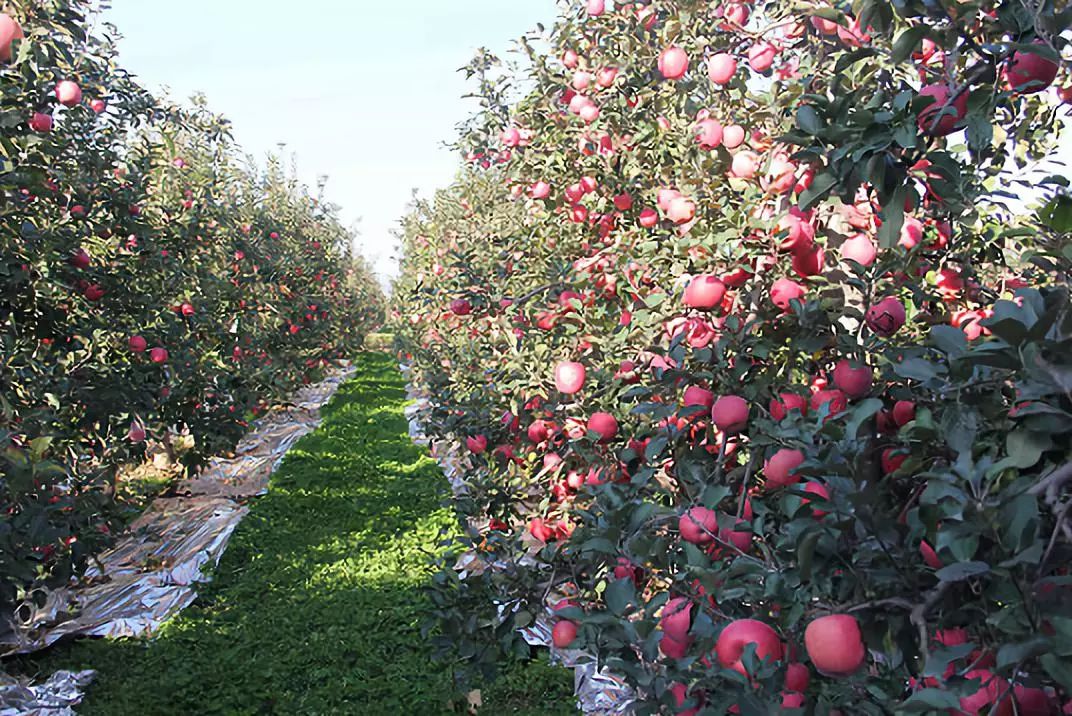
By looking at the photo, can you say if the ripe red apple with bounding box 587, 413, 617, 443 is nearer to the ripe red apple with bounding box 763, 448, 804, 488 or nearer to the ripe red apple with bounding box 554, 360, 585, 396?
the ripe red apple with bounding box 554, 360, 585, 396

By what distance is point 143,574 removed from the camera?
5602mm

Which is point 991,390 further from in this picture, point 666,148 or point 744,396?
point 666,148

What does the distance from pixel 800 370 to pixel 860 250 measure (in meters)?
0.44

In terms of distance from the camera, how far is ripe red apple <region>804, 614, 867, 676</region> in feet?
4.36

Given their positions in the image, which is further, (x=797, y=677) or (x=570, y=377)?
(x=570, y=377)

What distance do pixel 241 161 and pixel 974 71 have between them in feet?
51.2

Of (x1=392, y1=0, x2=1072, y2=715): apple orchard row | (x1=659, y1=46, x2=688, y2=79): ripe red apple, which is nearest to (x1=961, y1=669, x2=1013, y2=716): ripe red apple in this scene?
(x1=392, y1=0, x2=1072, y2=715): apple orchard row

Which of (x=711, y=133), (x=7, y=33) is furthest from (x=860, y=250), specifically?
(x=7, y=33)

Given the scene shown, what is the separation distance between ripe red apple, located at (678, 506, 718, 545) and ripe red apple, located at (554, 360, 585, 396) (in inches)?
56.8

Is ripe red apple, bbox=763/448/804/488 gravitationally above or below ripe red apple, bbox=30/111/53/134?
below

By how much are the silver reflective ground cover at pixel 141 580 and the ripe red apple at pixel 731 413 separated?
3.59 metres

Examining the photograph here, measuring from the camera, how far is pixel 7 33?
307 cm

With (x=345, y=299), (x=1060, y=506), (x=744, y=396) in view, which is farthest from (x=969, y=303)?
(x=345, y=299)

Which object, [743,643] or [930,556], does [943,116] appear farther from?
[743,643]
